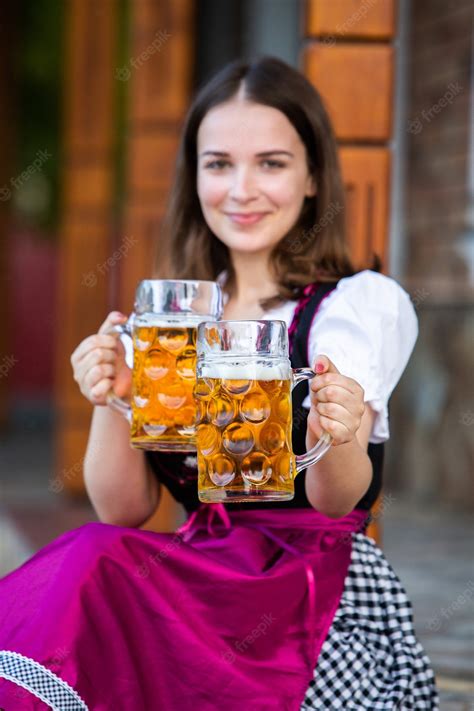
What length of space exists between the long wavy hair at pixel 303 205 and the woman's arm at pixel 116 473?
1.23 feet

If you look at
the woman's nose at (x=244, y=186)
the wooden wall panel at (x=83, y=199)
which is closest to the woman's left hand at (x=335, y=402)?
the woman's nose at (x=244, y=186)

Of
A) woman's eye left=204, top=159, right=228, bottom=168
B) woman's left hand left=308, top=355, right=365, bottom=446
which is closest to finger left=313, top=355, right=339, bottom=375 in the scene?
woman's left hand left=308, top=355, right=365, bottom=446

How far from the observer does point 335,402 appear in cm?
165

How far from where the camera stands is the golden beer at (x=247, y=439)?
1.56 m

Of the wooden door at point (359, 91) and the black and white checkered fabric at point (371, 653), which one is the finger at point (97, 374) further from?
the wooden door at point (359, 91)

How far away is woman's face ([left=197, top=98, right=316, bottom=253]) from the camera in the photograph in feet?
7.02

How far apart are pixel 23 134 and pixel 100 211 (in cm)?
877

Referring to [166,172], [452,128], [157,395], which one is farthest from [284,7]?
[157,395]

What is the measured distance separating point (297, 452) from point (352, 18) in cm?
108

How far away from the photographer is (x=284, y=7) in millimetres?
5727

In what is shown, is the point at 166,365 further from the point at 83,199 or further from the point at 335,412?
the point at 83,199

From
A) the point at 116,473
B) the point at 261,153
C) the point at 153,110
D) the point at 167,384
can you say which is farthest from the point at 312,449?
the point at 153,110

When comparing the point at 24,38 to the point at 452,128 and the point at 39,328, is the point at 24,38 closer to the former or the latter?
the point at 39,328

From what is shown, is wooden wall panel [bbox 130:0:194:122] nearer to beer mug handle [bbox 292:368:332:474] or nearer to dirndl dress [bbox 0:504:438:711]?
dirndl dress [bbox 0:504:438:711]
